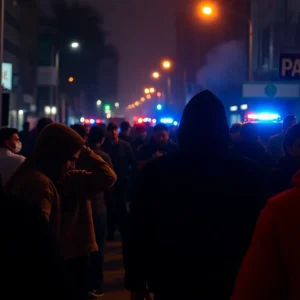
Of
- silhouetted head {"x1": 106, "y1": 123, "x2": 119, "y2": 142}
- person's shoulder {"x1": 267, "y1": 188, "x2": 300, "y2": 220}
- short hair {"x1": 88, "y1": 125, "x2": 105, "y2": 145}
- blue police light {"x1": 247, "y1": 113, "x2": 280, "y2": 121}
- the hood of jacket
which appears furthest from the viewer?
blue police light {"x1": 247, "y1": 113, "x2": 280, "y2": 121}

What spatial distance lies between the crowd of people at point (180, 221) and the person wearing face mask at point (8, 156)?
160cm

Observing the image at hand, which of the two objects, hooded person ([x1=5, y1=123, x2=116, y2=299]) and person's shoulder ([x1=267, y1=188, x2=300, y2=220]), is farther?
hooded person ([x1=5, y1=123, x2=116, y2=299])

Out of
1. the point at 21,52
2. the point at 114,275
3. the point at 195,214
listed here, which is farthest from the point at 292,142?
the point at 21,52

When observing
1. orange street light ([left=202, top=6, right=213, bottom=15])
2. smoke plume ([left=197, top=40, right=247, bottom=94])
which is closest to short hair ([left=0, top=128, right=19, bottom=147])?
orange street light ([left=202, top=6, right=213, bottom=15])

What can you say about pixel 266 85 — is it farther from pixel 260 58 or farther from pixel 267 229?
pixel 260 58

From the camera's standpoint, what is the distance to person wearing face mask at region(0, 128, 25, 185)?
25.8ft

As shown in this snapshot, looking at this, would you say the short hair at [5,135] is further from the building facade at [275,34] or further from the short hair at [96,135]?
the building facade at [275,34]

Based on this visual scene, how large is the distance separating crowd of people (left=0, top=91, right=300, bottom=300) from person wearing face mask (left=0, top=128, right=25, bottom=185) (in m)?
1.60

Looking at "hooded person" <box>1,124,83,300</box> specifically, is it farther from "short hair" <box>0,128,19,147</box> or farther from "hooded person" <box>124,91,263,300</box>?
"short hair" <box>0,128,19,147</box>

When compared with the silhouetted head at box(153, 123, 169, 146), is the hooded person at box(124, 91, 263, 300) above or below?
below

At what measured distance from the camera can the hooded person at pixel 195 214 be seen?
4.07 metres

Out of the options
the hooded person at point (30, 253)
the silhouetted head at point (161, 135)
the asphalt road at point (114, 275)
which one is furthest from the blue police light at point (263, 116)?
the hooded person at point (30, 253)

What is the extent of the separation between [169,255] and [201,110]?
800 millimetres

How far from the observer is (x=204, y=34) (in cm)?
10431
